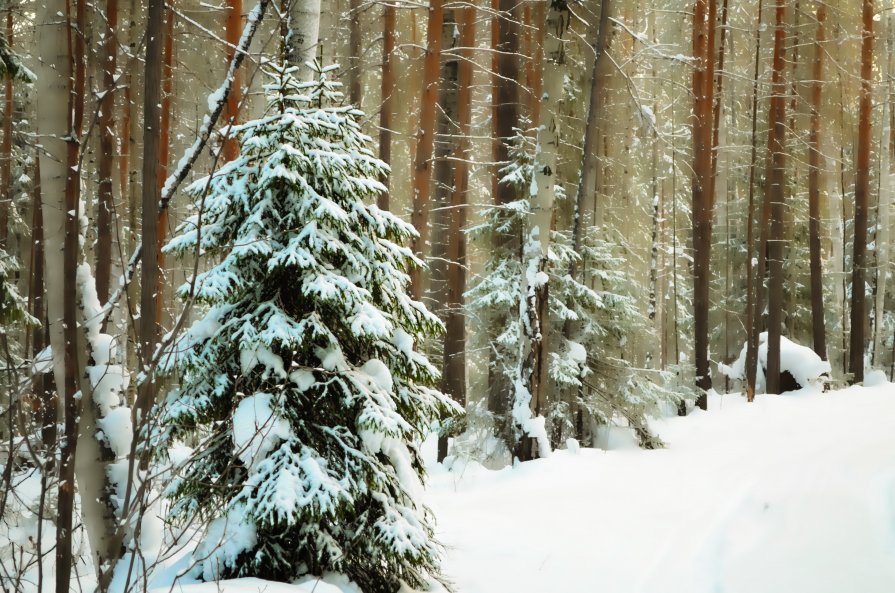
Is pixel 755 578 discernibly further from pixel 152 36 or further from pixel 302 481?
pixel 152 36

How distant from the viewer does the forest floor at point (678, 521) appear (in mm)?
4355

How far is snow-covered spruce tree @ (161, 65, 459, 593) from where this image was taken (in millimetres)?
3789

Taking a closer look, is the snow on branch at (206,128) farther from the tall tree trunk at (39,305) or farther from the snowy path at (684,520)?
the tall tree trunk at (39,305)

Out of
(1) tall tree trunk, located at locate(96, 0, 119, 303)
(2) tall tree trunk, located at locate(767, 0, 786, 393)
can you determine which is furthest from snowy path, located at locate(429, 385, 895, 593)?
A: (2) tall tree trunk, located at locate(767, 0, 786, 393)

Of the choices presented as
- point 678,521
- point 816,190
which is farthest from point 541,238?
point 816,190

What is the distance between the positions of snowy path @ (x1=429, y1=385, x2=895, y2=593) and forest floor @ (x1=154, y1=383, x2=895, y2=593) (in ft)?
0.05

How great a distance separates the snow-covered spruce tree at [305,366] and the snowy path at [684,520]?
116cm

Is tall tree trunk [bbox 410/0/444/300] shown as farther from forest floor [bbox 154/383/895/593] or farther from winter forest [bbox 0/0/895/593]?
forest floor [bbox 154/383/895/593]

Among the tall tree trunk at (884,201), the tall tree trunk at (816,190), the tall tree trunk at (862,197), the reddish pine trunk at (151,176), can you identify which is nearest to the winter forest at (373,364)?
the reddish pine trunk at (151,176)

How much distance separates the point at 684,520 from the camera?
6.00 meters

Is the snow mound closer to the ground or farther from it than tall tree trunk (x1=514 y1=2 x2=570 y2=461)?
closer to the ground

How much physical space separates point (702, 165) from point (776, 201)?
2.68 meters

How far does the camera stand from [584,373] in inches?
393

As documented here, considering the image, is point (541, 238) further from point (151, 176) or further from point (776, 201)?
point (776, 201)
